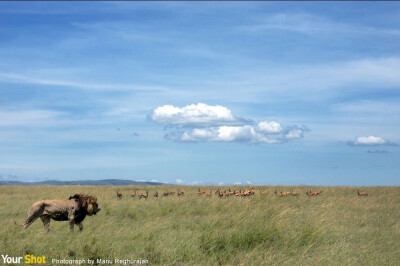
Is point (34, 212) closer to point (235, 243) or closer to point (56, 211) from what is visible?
point (56, 211)

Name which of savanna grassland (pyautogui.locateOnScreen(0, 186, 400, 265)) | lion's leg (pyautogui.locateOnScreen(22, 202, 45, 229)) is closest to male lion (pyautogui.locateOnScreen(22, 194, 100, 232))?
lion's leg (pyautogui.locateOnScreen(22, 202, 45, 229))

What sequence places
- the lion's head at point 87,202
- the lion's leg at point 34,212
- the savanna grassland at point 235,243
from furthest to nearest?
1. the lion's head at point 87,202
2. the lion's leg at point 34,212
3. the savanna grassland at point 235,243

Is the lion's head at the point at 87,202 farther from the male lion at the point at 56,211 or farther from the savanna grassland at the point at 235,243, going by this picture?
the savanna grassland at the point at 235,243

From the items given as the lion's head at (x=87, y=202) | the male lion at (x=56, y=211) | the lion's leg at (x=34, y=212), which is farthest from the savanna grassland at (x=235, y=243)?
the lion's head at (x=87, y=202)

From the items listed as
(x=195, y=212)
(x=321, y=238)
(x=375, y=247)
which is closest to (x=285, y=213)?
(x=321, y=238)

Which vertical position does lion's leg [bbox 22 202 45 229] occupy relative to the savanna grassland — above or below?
above

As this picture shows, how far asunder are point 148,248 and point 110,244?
0.82 meters

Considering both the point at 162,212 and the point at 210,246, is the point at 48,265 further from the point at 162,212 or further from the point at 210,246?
the point at 162,212

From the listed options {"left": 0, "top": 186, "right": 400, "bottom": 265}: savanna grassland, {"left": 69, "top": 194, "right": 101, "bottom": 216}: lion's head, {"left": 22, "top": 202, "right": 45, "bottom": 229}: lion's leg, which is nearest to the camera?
{"left": 0, "top": 186, "right": 400, "bottom": 265}: savanna grassland

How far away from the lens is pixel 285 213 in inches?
443

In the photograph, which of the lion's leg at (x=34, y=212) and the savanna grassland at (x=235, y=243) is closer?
the savanna grassland at (x=235, y=243)

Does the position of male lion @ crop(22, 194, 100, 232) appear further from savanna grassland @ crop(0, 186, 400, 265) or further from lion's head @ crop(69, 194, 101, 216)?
savanna grassland @ crop(0, 186, 400, 265)

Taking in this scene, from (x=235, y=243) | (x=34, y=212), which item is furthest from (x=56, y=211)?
(x=235, y=243)

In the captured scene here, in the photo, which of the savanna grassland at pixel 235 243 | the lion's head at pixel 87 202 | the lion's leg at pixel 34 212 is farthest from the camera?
the lion's head at pixel 87 202
